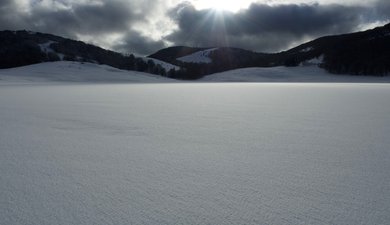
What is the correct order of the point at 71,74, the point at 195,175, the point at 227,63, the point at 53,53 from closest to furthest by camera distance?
1. the point at 195,175
2. the point at 71,74
3. the point at 53,53
4. the point at 227,63

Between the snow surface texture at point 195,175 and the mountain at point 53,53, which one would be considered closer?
the snow surface texture at point 195,175

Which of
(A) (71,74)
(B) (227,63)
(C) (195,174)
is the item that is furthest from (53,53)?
(C) (195,174)

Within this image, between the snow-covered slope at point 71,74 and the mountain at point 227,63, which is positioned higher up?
the mountain at point 227,63

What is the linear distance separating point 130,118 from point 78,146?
2.44 metres

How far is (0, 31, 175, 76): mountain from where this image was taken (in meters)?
104

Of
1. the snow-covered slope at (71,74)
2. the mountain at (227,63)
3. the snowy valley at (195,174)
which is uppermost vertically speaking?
the mountain at (227,63)

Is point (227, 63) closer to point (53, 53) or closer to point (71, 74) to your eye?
point (53, 53)

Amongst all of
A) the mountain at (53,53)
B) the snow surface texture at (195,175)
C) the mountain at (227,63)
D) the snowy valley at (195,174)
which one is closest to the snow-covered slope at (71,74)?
the mountain at (227,63)

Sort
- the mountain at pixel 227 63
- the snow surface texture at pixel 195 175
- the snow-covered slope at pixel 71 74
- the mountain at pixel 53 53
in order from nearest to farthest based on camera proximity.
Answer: the snow surface texture at pixel 195 175, the snow-covered slope at pixel 71 74, the mountain at pixel 227 63, the mountain at pixel 53 53

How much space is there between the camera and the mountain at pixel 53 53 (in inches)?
4080

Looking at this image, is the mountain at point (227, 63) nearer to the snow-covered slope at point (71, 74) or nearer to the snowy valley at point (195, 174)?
the snow-covered slope at point (71, 74)

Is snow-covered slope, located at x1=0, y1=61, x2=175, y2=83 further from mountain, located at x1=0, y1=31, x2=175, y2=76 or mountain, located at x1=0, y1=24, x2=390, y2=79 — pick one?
mountain, located at x1=0, y1=31, x2=175, y2=76

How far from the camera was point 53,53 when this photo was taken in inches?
4759

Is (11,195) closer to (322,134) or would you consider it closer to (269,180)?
(269,180)
